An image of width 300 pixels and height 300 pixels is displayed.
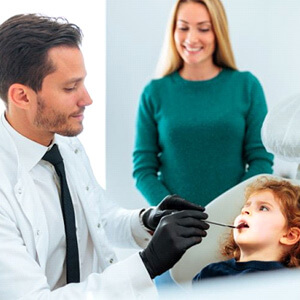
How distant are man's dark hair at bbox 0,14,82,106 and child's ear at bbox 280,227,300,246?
0.64m

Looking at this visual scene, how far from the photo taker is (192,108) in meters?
2.09

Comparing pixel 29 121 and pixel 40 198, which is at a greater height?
pixel 29 121

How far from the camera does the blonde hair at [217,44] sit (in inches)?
81.8

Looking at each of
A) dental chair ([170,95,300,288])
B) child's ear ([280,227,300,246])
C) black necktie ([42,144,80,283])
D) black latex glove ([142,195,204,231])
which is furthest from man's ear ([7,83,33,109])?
child's ear ([280,227,300,246])

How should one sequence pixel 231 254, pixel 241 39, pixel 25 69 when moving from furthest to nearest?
pixel 241 39 → pixel 231 254 → pixel 25 69

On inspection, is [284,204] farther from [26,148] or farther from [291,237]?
[26,148]

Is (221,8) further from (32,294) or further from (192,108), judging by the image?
(32,294)

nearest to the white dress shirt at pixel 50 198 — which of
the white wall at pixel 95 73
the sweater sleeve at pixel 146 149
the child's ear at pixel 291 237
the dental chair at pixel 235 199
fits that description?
the dental chair at pixel 235 199

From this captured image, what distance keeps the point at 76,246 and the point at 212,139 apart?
2.58ft

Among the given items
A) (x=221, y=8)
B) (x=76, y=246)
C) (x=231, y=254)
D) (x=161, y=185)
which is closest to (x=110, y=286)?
(x=76, y=246)

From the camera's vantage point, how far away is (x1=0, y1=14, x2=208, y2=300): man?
3.90 feet

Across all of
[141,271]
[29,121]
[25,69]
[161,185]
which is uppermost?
[25,69]

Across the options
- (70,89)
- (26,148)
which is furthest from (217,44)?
(26,148)

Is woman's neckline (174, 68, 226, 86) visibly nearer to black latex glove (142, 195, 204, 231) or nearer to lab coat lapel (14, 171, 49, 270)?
black latex glove (142, 195, 204, 231)
